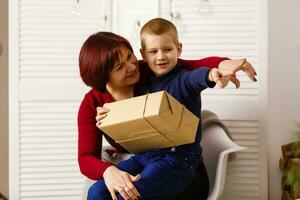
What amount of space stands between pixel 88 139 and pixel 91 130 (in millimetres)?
35

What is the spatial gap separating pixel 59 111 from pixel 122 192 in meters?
0.96

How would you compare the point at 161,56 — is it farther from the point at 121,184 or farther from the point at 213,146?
the point at 213,146

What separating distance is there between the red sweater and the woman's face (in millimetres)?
100

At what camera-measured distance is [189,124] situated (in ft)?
4.35

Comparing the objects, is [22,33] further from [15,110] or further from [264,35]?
[264,35]

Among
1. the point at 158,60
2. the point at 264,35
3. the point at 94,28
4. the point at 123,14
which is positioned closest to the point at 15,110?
the point at 94,28

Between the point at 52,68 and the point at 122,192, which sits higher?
the point at 52,68

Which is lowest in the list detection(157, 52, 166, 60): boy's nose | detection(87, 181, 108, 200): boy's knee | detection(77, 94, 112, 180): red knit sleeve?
detection(87, 181, 108, 200): boy's knee

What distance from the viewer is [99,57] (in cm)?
143

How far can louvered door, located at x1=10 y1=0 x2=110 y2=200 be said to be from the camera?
6.91 ft

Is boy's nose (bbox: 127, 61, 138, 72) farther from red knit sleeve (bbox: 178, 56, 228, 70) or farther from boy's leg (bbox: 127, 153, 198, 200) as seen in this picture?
boy's leg (bbox: 127, 153, 198, 200)
